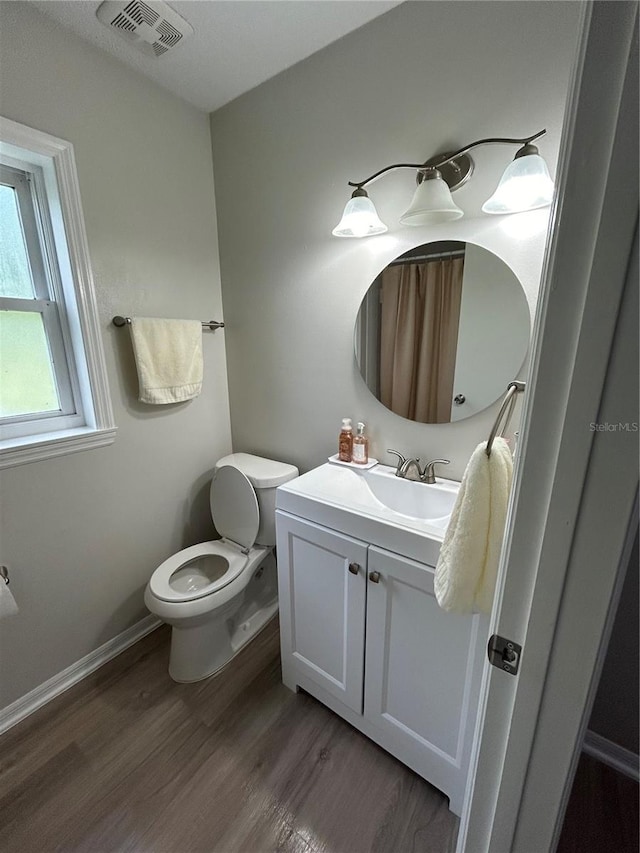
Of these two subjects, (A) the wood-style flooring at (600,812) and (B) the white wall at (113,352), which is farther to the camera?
(B) the white wall at (113,352)

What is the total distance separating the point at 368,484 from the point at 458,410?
1.48 ft

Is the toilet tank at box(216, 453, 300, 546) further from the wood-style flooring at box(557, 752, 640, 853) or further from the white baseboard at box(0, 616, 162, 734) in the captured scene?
the wood-style flooring at box(557, 752, 640, 853)

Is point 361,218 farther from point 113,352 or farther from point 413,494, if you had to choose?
point 113,352

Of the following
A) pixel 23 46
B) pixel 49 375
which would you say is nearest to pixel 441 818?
pixel 49 375

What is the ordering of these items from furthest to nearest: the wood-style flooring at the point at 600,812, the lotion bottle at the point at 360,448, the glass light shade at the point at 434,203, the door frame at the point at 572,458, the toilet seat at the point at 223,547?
the toilet seat at the point at 223,547 < the lotion bottle at the point at 360,448 < the glass light shade at the point at 434,203 < the wood-style flooring at the point at 600,812 < the door frame at the point at 572,458

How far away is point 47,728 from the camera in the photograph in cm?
136

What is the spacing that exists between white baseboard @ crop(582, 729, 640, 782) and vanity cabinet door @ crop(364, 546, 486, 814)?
1.36 feet

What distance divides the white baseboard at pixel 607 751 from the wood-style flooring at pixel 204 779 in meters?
0.89

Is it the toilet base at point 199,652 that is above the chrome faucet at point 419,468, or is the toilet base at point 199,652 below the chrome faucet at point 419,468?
below

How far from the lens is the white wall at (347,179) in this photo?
104 centimetres

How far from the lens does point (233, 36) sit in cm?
127

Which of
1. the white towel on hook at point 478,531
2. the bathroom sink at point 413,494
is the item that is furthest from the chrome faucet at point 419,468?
the white towel on hook at point 478,531

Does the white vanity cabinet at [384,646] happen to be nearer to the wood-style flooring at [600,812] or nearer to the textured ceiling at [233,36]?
the wood-style flooring at [600,812]

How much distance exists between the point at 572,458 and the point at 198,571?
174 cm
